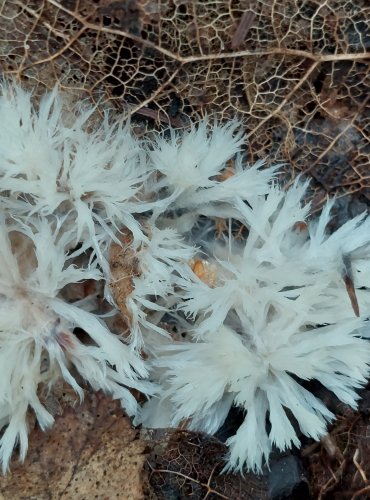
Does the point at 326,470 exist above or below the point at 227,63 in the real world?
below

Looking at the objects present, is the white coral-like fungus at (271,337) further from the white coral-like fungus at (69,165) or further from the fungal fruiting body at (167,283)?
the white coral-like fungus at (69,165)

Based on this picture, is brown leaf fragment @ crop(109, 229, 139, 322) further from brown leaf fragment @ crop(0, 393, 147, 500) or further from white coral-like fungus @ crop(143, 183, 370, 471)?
brown leaf fragment @ crop(0, 393, 147, 500)

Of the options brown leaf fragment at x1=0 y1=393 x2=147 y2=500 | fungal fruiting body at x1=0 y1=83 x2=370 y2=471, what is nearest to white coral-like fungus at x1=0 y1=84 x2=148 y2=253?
fungal fruiting body at x1=0 y1=83 x2=370 y2=471

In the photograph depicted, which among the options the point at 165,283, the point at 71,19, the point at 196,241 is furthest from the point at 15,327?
the point at 71,19

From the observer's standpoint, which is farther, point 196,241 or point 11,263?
point 196,241

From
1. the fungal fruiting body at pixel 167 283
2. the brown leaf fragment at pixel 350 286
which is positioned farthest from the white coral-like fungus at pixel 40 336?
the brown leaf fragment at pixel 350 286

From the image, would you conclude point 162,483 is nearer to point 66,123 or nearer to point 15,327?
point 15,327

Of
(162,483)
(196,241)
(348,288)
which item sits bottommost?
(162,483)
